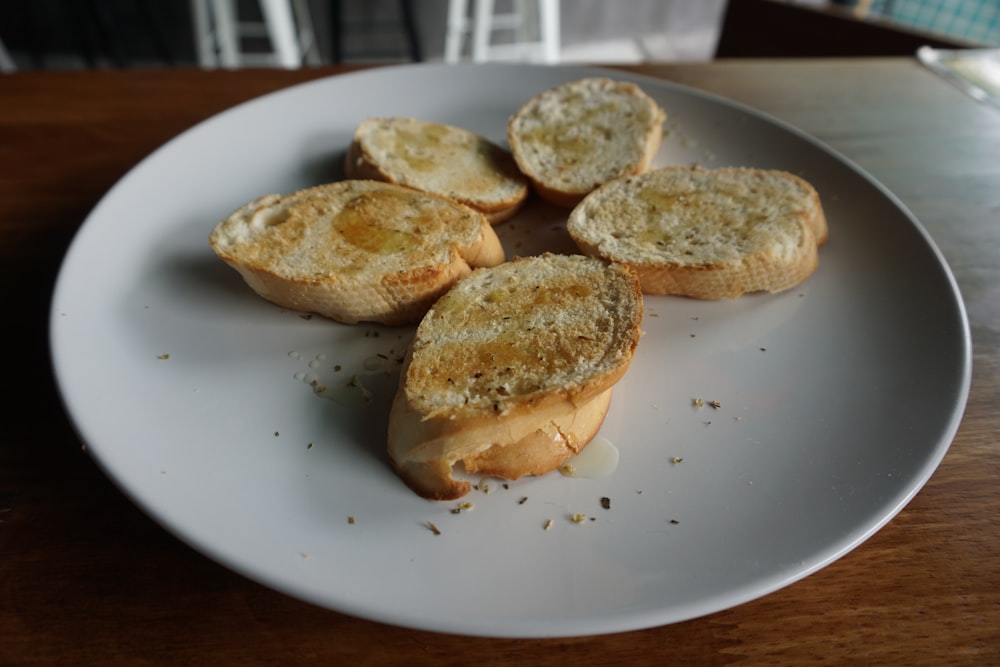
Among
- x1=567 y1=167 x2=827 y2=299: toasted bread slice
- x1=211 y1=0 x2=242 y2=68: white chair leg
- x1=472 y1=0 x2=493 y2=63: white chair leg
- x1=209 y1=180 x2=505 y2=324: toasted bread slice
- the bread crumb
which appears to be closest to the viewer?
the bread crumb

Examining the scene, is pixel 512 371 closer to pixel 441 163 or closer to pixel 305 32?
pixel 441 163

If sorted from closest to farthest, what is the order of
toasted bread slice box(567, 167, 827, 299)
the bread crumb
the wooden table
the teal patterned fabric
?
the wooden table, the bread crumb, toasted bread slice box(567, 167, 827, 299), the teal patterned fabric

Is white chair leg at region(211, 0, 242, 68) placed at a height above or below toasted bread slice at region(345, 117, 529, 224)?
below

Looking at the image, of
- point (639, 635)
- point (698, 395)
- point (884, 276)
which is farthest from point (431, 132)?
point (639, 635)

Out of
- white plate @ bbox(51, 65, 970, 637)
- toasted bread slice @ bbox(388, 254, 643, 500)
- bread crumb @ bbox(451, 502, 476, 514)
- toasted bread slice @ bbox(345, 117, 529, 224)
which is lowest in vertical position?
bread crumb @ bbox(451, 502, 476, 514)

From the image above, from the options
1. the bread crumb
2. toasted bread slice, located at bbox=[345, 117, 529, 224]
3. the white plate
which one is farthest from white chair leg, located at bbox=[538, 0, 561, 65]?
the bread crumb

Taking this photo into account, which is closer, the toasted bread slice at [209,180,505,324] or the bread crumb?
the bread crumb

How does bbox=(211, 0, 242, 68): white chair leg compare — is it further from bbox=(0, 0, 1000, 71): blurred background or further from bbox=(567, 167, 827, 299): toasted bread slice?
bbox=(567, 167, 827, 299): toasted bread slice
